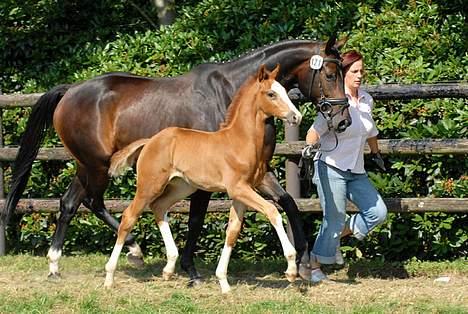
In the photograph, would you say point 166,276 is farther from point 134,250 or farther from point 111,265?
point 134,250

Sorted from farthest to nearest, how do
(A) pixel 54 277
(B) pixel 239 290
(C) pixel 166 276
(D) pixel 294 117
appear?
(A) pixel 54 277 → (C) pixel 166 276 → (B) pixel 239 290 → (D) pixel 294 117

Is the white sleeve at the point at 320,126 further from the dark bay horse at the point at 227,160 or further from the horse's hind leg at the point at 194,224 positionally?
the horse's hind leg at the point at 194,224

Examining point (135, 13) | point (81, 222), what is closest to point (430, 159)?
point (81, 222)

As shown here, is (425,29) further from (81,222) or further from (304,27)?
(81,222)

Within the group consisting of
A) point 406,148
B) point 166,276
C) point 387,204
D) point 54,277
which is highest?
point 406,148

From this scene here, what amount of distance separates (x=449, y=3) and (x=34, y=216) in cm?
463

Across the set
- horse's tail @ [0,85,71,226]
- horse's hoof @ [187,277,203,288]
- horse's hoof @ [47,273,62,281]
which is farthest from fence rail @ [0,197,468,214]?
horse's hoof @ [187,277,203,288]

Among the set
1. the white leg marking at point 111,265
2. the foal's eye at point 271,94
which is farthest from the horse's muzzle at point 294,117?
the white leg marking at point 111,265

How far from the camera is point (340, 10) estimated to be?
32.2ft

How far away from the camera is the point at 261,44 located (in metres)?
9.62

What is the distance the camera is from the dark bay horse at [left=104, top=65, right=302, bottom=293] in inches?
275

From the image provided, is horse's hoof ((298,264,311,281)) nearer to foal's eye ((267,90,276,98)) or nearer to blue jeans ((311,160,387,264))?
blue jeans ((311,160,387,264))

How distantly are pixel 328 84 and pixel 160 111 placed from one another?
55.3 inches

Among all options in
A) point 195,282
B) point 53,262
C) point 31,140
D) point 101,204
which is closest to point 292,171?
point 195,282
